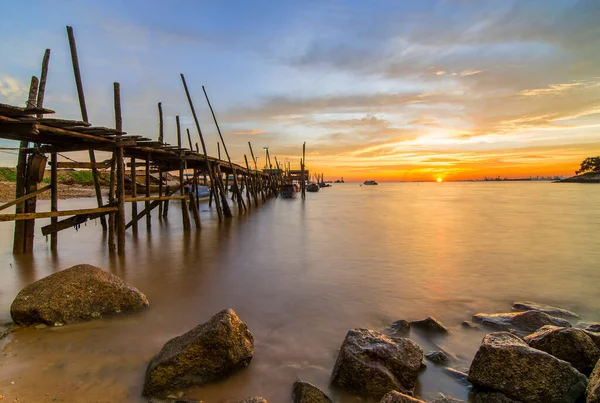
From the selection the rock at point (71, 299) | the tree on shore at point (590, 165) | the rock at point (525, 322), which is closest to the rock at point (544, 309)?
the rock at point (525, 322)

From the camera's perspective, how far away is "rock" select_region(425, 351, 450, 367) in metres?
3.80

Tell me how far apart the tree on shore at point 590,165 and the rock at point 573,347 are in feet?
401

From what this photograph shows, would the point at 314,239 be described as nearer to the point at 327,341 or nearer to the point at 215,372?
the point at 327,341

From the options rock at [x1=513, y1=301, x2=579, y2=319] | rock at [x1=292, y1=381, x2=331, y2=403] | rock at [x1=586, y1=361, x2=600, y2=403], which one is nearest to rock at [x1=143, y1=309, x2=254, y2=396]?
rock at [x1=292, y1=381, x2=331, y2=403]

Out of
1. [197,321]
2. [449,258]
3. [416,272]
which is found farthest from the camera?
[449,258]

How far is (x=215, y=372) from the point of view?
132 inches

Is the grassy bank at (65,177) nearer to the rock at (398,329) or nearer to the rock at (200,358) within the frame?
Answer: the rock at (200,358)

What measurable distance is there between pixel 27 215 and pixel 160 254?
3.13 metres

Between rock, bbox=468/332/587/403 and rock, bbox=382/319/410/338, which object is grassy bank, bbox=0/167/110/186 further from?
rock, bbox=468/332/587/403

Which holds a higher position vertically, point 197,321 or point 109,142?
point 109,142

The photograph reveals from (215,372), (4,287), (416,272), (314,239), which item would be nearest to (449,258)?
(416,272)

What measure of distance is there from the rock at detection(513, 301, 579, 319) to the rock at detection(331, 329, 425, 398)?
329 cm

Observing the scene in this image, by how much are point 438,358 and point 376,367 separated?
3.51 ft

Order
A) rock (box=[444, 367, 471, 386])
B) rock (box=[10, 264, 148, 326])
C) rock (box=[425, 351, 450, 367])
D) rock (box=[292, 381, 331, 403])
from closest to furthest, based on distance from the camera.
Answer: rock (box=[292, 381, 331, 403]) < rock (box=[444, 367, 471, 386]) < rock (box=[425, 351, 450, 367]) < rock (box=[10, 264, 148, 326])
